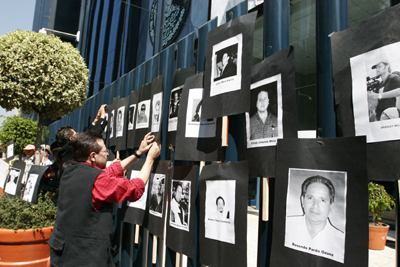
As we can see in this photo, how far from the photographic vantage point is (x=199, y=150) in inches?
68.3

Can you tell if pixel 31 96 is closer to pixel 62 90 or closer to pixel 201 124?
pixel 62 90

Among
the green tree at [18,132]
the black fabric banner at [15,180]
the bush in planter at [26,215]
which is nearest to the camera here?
the bush in planter at [26,215]

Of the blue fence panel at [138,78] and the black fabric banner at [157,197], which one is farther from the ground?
the blue fence panel at [138,78]

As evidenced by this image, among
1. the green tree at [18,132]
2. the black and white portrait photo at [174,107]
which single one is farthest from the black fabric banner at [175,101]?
the green tree at [18,132]

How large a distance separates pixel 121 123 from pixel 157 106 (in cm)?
78

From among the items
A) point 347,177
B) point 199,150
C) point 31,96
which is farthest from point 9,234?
point 347,177

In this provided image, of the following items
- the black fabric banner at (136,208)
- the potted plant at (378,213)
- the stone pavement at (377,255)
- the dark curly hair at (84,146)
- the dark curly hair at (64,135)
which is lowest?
the stone pavement at (377,255)

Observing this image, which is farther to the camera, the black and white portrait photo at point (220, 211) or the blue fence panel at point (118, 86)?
the blue fence panel at point (118, 86)

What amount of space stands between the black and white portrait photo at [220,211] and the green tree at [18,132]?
33.2 ft

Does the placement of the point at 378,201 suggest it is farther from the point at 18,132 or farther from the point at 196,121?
the point at 18,132

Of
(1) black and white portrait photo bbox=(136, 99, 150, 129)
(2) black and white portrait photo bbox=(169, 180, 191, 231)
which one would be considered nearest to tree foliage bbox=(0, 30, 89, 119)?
(1) black and white portrait photo bbox=(136, 99, 150, 129)

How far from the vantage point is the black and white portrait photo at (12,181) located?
405cm

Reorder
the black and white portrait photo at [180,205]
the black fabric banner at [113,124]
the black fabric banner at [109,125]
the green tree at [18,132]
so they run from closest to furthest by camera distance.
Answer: the black and white portrait photo at [180,205]
the black fabric banner at [113,124]
the black fabric banner at [109,125]
the green tree at [18,132]

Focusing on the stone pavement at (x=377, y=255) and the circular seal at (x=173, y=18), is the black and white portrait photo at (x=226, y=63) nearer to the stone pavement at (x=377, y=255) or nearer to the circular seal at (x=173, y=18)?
the stone pavement at (x=377, y=255)
